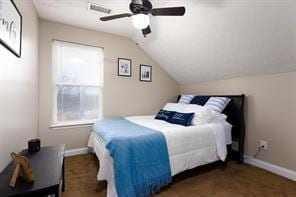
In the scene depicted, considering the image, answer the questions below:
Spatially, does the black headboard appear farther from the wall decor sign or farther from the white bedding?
the wall decor sign

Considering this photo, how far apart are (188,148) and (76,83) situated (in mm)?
2433

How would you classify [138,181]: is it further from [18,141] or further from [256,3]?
[256,3]

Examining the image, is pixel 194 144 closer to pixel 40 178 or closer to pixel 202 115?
pixel 202 115

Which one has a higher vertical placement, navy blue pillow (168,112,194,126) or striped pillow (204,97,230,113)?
striped pillow (204,97,230,113)

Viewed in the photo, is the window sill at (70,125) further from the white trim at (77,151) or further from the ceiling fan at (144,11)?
the ceiling fan at (144,11)

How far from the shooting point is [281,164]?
2611mm

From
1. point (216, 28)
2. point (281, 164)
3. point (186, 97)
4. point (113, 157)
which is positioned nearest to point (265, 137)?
point (281, 164)

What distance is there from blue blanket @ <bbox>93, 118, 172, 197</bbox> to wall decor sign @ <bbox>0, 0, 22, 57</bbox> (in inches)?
50.5

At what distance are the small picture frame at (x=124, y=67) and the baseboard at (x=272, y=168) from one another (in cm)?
284

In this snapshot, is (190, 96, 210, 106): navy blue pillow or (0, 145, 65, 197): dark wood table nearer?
(0, 145, 65, 197): dark wood table

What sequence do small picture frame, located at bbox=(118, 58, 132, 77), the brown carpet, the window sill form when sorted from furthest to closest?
1. small picture frame, located at bbox=(118, 58, 132, 77)
2. the window sill
3. the brown carpet

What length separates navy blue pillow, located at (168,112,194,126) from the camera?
106 inches

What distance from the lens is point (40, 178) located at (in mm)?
1286

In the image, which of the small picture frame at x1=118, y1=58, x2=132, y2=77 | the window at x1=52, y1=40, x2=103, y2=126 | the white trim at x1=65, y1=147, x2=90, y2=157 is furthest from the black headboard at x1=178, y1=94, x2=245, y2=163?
the white trim at x1=65, y1=147, x2=90, y2=157
